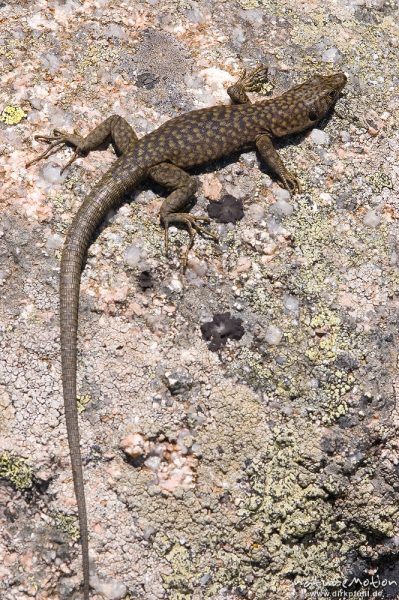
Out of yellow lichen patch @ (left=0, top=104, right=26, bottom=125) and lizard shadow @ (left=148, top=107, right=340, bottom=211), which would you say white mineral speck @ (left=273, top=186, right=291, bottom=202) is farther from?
yellow lichen patch @ (left=0, top=104, right=26, bottom=125)

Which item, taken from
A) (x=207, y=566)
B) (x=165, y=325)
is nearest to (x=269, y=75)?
(x=165, y=325)

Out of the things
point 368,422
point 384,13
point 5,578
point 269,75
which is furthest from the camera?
point 384,13

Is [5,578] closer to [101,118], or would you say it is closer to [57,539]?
[57,539]

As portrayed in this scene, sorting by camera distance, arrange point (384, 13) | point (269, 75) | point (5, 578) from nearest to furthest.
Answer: point (5, 578), point (269, 75), point (384, 13)

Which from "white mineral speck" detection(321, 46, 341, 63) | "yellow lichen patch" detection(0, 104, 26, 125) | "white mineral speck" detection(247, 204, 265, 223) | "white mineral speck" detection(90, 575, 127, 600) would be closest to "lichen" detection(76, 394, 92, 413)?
"white mineral speck" detection(90, 575, 127, 600)

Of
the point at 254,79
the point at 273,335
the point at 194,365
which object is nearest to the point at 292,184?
the point at 254,79

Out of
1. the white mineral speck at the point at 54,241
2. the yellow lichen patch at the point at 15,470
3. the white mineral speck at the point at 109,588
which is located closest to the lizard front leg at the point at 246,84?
the white mineral speck at the point at 54,241
